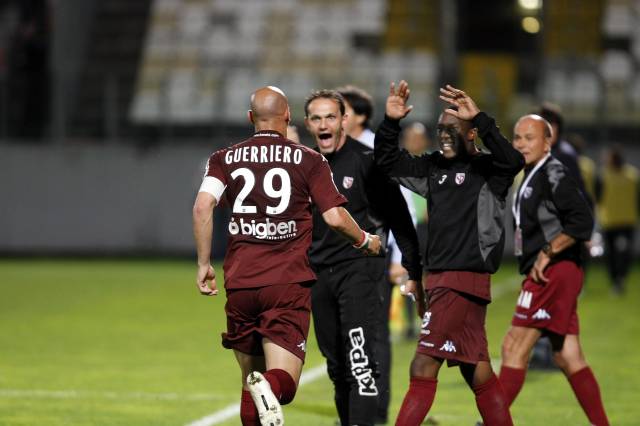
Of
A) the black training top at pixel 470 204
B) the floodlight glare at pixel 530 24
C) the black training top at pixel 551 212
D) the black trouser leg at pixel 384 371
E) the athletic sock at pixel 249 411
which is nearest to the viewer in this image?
the athletic sock at pixel 249 411

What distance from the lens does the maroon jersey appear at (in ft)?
21.1

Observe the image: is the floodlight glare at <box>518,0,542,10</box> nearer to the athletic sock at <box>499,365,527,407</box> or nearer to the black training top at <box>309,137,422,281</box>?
the athletic sock at <box>499,365,527,407</box>

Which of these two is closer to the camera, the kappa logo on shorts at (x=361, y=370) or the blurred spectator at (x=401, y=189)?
the kappa logo on shorts at (x=361, y=370)

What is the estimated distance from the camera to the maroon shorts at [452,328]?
688 centimetres

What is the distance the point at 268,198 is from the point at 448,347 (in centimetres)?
131

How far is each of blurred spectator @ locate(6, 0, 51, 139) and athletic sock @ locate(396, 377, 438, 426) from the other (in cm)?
2082

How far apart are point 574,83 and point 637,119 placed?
1.41 meters

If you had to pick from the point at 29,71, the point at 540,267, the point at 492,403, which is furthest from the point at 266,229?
the point at 29,71

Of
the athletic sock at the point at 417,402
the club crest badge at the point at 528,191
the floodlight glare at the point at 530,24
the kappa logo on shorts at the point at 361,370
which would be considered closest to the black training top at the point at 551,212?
the club crest badge at the point at 528,191

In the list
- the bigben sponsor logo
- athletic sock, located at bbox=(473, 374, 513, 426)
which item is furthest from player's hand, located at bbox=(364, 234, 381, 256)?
athletic sock, located at bbox=(473, 374, 513, 426)

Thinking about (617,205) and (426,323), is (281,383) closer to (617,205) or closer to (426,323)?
(426,323)

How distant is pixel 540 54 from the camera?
26859mm

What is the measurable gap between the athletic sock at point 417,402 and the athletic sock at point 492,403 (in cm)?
31

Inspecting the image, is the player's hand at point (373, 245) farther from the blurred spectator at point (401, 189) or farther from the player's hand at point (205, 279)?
the blurred spectator at point (401, 189)
